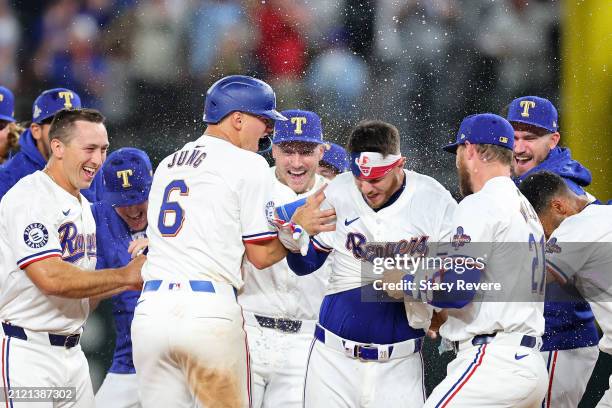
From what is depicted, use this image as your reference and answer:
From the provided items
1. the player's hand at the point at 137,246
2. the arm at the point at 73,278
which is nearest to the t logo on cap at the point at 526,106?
the player's hand at the point at 137,246

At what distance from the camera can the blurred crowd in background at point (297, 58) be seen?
24.3 feet

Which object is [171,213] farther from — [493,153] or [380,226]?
[493,153]

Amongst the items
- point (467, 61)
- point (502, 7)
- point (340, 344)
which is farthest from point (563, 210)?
point (502, 7)

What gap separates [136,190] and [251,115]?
1.29 meters

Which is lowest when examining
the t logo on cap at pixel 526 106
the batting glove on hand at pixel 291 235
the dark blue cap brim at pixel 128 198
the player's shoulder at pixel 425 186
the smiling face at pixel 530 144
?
the batting glove on hand at pixel 291 235

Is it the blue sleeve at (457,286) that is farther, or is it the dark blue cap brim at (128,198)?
the dark blue cap brim at (128,198)

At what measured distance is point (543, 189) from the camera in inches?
173

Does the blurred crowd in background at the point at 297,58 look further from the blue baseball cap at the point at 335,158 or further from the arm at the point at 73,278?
the arm at the point at 73,278

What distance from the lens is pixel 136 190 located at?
496 cm

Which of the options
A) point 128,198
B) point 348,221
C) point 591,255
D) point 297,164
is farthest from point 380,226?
point 128,198

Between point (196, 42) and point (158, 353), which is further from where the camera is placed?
point (196, 42)

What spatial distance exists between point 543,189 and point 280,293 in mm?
1485

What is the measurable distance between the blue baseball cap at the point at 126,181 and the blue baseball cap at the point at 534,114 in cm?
227

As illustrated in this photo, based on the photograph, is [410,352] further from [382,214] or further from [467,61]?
[467,61]
